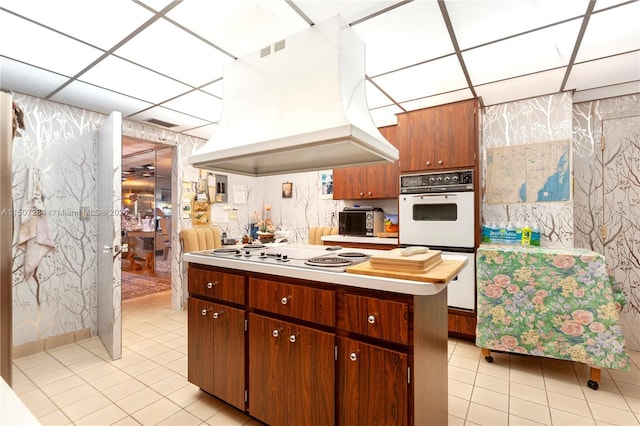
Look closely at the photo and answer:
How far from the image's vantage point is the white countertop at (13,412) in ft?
1.70

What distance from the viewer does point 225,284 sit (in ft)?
6.56

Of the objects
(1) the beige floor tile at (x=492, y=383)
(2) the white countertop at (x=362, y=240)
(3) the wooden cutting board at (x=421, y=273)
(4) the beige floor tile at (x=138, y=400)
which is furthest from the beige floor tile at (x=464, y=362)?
(4) the beige floor tile at (x=138, y=400)

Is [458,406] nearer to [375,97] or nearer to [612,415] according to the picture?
[612,415]

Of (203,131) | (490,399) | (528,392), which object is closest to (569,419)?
(528,392)

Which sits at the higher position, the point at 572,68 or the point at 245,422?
the point at 572,68

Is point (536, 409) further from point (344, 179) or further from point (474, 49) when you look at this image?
point (344, 179)

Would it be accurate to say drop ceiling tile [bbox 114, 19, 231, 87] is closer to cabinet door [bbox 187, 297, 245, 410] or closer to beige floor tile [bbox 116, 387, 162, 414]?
cabinet door [bbox 187, 297, 245, 410]

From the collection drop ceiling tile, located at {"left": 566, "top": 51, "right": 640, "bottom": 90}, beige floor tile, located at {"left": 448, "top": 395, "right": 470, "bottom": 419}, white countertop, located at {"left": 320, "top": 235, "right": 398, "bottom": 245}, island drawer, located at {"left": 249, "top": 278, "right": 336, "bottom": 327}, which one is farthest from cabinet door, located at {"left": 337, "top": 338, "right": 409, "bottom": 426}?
drop ceiling tile, located at {"left": 566, "top": 51, "right": 640, "bottom": 90}

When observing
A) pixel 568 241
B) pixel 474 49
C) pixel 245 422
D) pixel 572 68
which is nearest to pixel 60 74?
pixel 245 422

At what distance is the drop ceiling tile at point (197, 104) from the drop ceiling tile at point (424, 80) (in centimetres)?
170

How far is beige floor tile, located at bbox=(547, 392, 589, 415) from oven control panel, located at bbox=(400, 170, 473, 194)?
186cm

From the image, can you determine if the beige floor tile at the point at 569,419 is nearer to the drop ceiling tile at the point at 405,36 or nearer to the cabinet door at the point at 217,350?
the cabinet door at the point at 217,350

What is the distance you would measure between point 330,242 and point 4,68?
3.59 m

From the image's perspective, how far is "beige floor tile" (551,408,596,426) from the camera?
195cm
